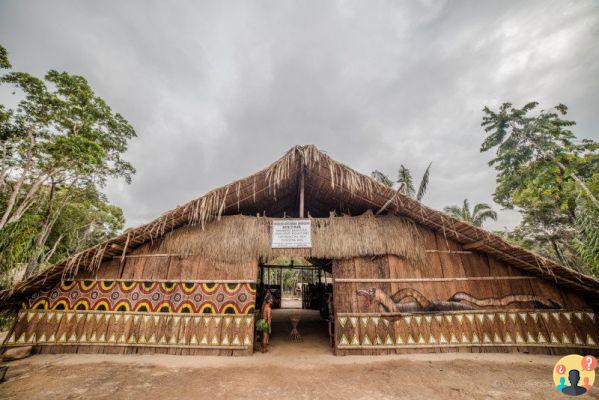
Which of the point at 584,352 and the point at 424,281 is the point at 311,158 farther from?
the point at 584,352

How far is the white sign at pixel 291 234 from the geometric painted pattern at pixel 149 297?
4.44 feet

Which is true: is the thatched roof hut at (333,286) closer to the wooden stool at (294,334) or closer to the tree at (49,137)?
the wooden stool at (294,334)

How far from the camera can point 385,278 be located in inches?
251

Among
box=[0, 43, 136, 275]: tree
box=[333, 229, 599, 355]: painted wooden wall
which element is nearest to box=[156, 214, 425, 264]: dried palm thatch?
box=[333, 229, 599, 355]: painted wooden wall

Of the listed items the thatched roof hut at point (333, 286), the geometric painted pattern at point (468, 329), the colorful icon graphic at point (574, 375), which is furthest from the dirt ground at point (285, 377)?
the thatched roof hut at point (333, 286)

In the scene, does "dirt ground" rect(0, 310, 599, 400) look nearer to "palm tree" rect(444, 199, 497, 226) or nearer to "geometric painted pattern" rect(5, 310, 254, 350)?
"geometric painted pattern" rect(5, 310, 254, 350)

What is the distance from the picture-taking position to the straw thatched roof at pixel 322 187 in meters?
5.80

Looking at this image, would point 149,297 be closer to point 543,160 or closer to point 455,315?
point 455,315

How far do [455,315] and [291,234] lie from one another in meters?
4.85

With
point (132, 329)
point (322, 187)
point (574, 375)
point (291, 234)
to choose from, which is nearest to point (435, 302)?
point (574, 375)

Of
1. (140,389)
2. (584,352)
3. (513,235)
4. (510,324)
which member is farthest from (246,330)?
(513,235)

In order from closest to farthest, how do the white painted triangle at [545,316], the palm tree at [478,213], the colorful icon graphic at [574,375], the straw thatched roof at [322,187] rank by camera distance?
the colorful icon graphic at [574,375] < the straw thatched roof at [322,187] < the white painted triangle at [545,316] < the palm tree at [478,213]

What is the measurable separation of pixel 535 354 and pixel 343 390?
17.8 feet

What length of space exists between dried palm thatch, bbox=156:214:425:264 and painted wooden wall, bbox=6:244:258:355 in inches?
14.0
